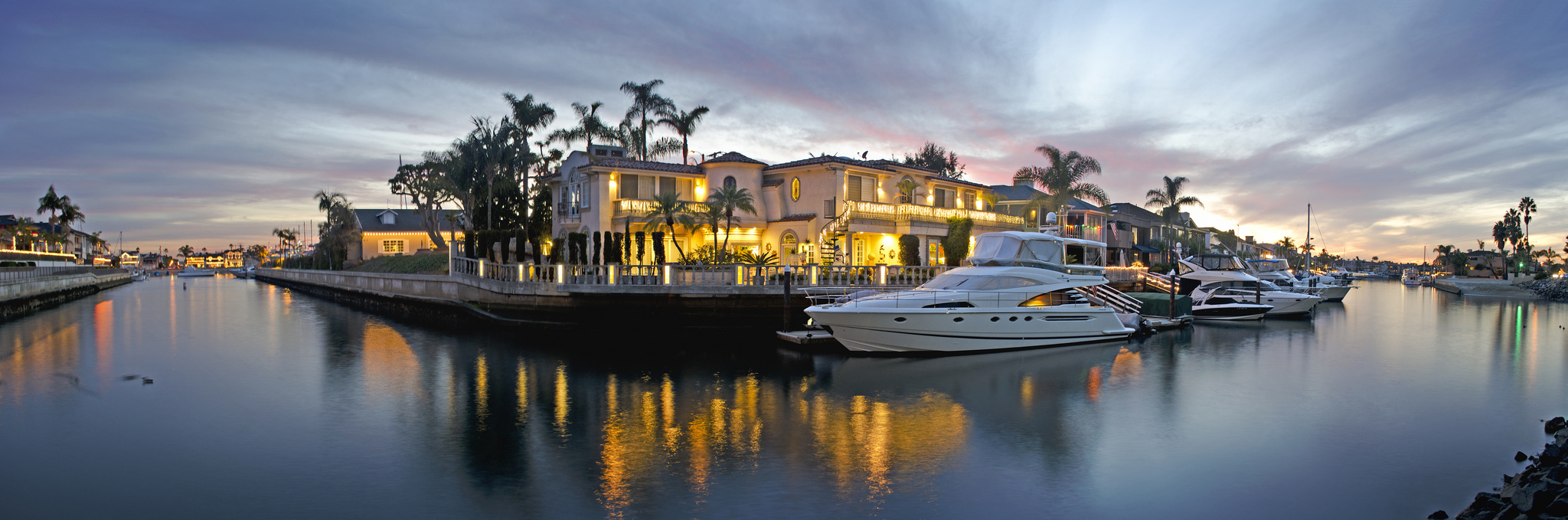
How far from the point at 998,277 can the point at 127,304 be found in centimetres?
→ 5990

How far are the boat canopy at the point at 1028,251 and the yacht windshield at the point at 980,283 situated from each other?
2.48 meters

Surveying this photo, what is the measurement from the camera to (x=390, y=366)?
2359cm

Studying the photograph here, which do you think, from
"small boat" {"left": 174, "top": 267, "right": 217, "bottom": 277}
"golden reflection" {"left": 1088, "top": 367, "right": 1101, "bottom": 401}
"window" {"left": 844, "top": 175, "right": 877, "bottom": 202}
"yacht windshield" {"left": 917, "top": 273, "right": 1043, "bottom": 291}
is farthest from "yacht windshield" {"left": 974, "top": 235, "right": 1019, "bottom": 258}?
"small boat" {"left": 174, "top": 267, "right": 217, "bottom": 277}

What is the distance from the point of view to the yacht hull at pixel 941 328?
873 inches

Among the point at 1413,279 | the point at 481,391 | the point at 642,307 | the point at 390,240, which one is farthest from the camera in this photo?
the point at 1413,279

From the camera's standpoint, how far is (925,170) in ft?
141

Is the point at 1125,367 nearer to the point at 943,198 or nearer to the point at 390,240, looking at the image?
the point at 943,198

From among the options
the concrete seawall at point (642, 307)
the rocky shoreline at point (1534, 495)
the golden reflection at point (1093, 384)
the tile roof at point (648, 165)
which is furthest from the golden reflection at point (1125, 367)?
the tile roof at point (648, 165)

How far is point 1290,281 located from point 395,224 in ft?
276

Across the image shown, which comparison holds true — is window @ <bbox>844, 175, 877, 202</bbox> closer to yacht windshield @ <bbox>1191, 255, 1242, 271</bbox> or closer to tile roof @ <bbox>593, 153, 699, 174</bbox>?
tile roof @ <bbox>593, 153, 699, 174</bbox>

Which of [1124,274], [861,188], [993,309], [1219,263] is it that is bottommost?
[993,309]

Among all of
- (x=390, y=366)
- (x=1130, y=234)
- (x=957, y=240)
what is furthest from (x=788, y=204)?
(x=1130, y=234)

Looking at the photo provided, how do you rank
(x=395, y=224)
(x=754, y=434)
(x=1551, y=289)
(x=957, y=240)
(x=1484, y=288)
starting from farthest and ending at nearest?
(x=395, y=224)
(x=1484, y=288)
(x=1551, y=289)
(x=957, y=240)
(x=754, y=434)

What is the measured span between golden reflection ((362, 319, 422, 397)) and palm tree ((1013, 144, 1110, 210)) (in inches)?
1500
